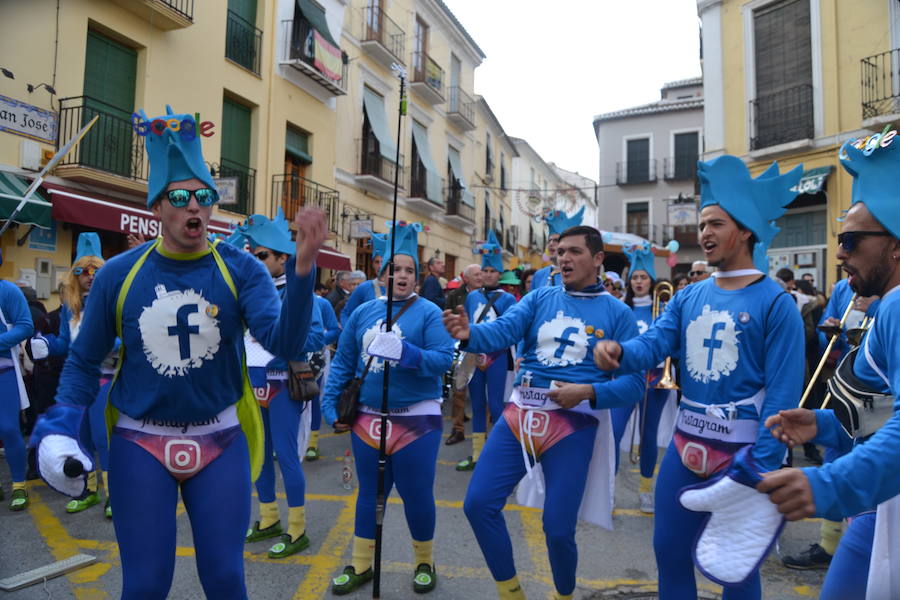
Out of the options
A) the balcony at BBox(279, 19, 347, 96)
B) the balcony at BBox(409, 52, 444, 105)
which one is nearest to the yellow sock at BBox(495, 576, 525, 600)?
the balcony at BBox(279, 19, 347, 96)

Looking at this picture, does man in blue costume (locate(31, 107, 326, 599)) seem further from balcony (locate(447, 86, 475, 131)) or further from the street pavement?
balcony (locate(447, 86, 475, 131))

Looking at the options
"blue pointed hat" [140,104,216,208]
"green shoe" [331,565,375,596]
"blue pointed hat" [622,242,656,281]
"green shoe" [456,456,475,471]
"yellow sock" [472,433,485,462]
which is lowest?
"green shoe" [331,565,375,596]

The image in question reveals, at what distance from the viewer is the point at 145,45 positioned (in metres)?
12.6

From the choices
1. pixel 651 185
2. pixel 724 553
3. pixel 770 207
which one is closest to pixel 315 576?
pixel 724 553

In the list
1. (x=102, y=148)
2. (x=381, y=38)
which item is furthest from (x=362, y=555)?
(x=381, y=38)

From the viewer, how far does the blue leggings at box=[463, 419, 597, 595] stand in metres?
3.33

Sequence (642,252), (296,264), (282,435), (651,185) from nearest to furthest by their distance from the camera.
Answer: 1. (296,264)
2. (282,435)
3. (642,252)
4. (651,185)

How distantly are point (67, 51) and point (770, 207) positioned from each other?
1202 cm

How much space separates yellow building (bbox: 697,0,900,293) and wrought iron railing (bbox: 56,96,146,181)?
47.9 feet

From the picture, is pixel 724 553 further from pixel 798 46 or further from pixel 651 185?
pixel 651 185

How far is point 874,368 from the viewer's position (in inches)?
80.7

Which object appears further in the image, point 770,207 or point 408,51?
point 408,51

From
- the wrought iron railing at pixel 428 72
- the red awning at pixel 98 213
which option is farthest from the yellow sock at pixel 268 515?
the wrought iron railing at pixel 428 72

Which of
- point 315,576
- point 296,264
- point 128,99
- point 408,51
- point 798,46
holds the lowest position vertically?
point 315,576
